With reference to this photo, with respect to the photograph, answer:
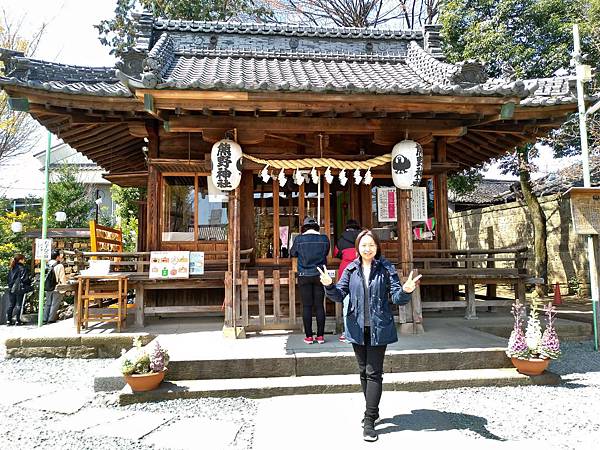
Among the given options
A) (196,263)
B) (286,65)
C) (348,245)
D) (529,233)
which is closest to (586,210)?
(348,245)

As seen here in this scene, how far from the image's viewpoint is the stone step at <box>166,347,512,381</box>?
5121 millimetres

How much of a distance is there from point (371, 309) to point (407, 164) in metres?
3.80

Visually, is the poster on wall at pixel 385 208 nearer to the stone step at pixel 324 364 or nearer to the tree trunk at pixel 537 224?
the stone step at pixel 324 364

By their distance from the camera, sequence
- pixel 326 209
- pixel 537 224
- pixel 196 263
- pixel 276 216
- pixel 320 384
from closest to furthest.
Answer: pixel 320 384 < pixel 196 263 < pixel 326 209 < pixel 276 216 < pixel 537 224

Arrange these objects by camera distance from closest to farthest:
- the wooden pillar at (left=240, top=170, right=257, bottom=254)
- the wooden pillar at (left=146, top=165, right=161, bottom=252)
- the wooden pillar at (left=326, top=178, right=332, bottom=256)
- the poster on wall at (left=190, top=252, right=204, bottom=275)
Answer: the poster on wall at (left=190, top=252, right=204, bottom=275), the wooden pillar at (left=326, top=178, right=332, bottom=256), the wooden pillar at (left=146, top=165, right=161, bottom=252), the wooden pillar at (left=240, top=170, right=257, bottom=254)

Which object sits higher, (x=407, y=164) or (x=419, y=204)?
(x=407, y=164)

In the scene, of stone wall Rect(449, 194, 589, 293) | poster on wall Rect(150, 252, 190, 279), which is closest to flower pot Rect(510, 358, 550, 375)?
poster on wall Rect(150, 252, 190, 279)

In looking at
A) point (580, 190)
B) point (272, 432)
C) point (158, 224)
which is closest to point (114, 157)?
point (158, 224)

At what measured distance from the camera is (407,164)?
6879mm

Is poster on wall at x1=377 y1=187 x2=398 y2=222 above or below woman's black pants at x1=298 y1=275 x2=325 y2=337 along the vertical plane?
above

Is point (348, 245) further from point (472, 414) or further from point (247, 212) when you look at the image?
point (247, 212)

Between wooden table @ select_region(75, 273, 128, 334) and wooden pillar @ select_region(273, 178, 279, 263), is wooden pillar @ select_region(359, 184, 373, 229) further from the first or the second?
wooden table @ select_region(75, 273, 128, 334)

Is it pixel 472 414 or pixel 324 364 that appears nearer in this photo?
pixel 472 414

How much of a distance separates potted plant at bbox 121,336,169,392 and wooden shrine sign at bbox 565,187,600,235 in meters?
Answer: 6.74
